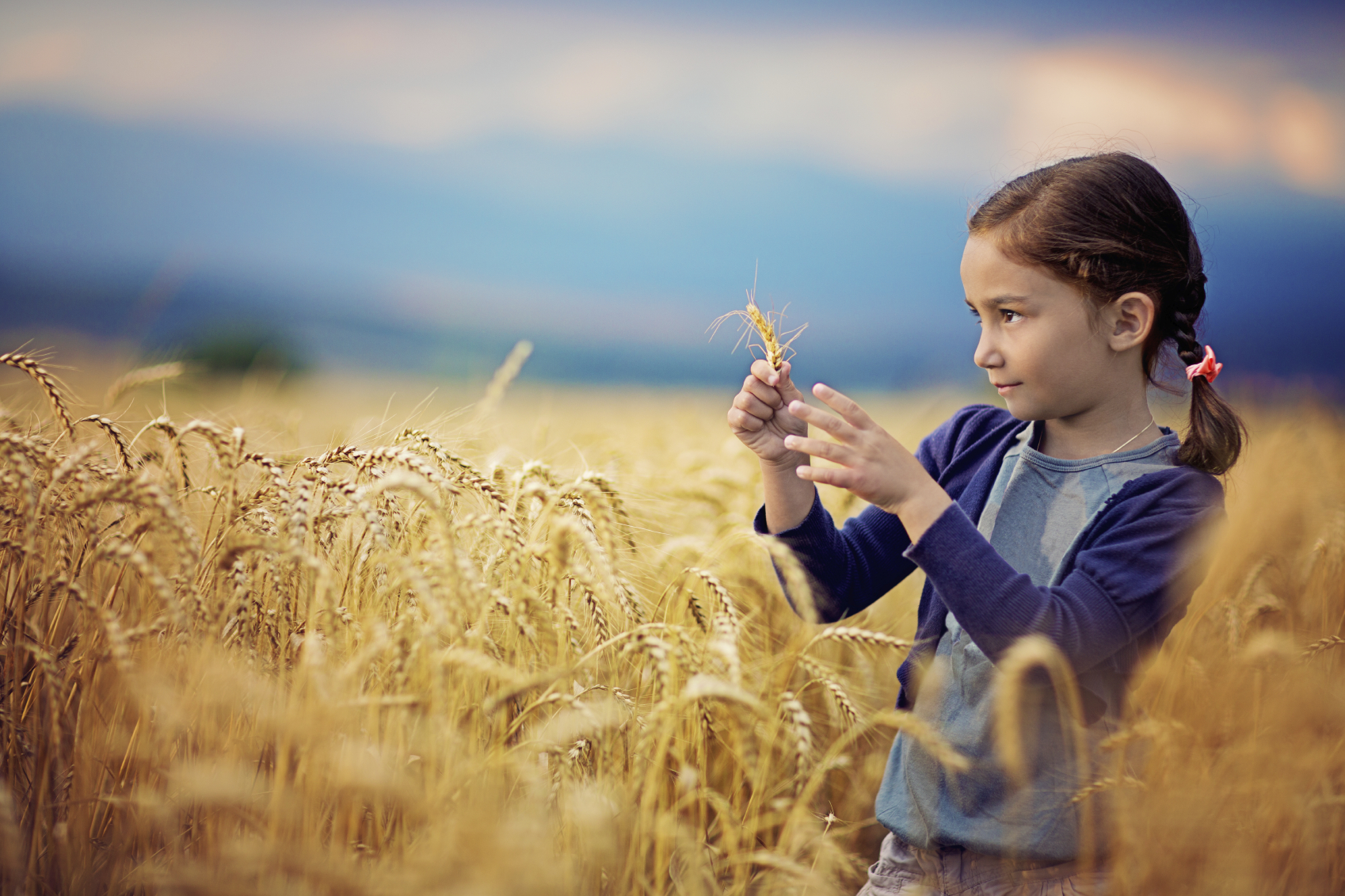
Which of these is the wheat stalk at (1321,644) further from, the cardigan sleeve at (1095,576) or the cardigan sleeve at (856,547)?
the cardigan sleeve at (856,547)

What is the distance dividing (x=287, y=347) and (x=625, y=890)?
819 inches

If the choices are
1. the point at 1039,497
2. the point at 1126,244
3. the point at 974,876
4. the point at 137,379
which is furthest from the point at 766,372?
the point at 137,379

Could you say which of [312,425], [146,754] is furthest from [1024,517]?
[312,425]

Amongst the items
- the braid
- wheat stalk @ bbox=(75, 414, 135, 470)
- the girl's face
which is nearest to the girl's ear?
the girl's face

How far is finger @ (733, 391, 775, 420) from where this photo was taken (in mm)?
1433

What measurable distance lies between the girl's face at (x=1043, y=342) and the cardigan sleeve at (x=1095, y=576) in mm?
190

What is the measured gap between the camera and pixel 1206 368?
5.04 feet

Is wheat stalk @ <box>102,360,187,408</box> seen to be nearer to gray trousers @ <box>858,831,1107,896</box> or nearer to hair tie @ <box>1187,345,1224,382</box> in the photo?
gray trousers @ <box>858,831,1107,896</box>

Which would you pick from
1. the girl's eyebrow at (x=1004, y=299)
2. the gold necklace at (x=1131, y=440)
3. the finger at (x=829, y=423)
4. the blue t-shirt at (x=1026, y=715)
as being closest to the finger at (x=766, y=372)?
the finger at (x=829, y=423)

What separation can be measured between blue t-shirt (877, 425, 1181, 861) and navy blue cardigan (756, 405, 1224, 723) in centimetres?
3

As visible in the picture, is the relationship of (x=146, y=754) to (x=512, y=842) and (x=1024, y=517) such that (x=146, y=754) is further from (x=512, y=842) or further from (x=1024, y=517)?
(x=1024, y=517)

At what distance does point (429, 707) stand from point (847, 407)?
775 millimetres

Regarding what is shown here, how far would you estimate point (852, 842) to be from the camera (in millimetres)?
2061

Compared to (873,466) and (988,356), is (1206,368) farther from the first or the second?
(873,466)
